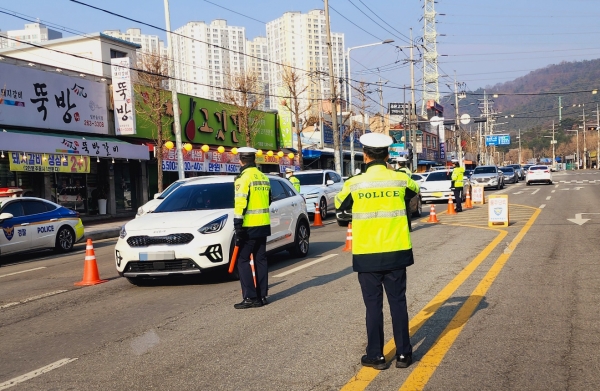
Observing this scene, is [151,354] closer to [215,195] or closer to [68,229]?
[215,195]

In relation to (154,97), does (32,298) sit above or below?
below

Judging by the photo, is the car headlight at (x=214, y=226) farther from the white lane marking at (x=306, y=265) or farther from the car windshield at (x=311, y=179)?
the car windshield at (x=311, y=179)

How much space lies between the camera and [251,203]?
789 cm

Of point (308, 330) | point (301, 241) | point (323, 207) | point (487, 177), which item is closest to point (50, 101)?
point (323, 207)

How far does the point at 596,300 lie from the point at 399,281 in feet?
11.6

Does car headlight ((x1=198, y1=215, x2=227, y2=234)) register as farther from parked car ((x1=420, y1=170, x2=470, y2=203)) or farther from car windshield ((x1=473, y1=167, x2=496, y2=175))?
car windshield ((x1=473, y1=167, x2=496, y2=175))

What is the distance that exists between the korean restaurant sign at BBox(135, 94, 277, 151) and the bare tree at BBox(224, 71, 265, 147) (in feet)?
0.56

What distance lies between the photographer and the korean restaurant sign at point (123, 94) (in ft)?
90.1

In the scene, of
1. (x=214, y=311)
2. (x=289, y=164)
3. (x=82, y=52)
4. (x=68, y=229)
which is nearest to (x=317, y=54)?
(x=289, y=164)

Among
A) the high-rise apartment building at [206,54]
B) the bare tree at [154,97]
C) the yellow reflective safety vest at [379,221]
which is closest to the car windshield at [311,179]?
the bare tree at [154,97]

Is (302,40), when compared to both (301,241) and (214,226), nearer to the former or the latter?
(301,241)

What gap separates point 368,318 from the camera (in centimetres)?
520

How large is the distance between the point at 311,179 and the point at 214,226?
15056mm

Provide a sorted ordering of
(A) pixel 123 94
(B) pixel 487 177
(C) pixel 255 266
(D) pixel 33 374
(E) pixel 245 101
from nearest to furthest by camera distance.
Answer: (D) pixel 33 374, (C) pixel 255 266, (A) pixel 123 94, (E) pixel 245 101, (B) pixel 487 177
